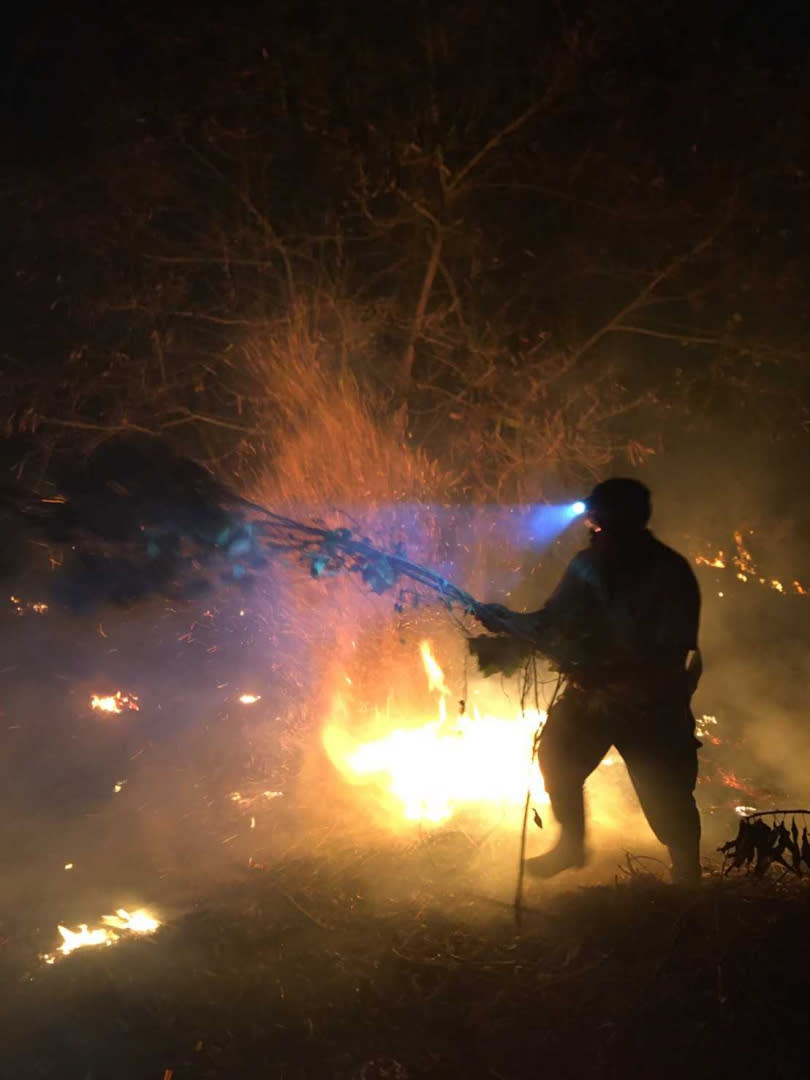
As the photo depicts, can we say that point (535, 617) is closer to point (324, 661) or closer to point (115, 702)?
point (324, 661)

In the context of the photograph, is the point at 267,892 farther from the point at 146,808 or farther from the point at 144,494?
the point at 144,494

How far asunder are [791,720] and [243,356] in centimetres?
668

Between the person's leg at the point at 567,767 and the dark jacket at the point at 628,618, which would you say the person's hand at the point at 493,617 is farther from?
the person's leg at the point at 567,767

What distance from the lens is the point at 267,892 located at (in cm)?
461

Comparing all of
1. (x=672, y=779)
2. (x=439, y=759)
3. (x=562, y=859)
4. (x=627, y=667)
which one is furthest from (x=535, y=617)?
(x=439, y=759)

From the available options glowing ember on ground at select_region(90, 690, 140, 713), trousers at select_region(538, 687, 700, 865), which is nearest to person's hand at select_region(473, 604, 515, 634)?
trousers at select_region(538, 687, 700, 865)

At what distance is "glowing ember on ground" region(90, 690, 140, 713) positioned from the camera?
736 centimetres

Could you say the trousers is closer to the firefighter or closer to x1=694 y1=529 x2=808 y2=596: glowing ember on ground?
the firefighter

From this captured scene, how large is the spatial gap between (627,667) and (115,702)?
16.7ft

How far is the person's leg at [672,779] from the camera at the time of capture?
14.0 ft

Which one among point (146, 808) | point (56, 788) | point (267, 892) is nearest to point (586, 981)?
point (267, 892)

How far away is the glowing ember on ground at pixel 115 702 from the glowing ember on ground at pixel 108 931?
3116 millimetres

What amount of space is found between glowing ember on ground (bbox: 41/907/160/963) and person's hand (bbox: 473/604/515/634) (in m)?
2.39

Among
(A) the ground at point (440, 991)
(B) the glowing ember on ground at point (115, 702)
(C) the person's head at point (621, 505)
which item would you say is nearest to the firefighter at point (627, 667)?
(C) the person's head at point (621, 505)
